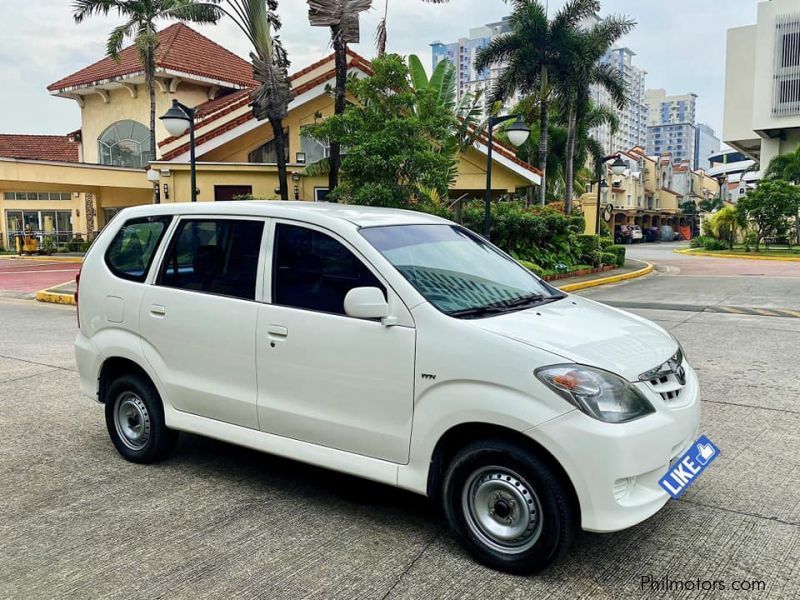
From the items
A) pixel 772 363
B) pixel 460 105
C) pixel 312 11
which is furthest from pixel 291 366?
pixel 460 105

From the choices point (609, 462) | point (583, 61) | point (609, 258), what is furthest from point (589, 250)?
point (609, 462)

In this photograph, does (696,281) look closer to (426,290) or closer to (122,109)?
(426,290)

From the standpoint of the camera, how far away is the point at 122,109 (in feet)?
112

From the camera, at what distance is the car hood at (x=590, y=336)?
10.6 feet

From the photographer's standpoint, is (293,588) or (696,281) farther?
(696,281)

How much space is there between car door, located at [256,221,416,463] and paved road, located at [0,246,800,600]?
0.51 metres

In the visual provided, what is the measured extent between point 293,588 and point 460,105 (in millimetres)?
21335

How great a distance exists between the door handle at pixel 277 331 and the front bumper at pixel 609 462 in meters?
1.52

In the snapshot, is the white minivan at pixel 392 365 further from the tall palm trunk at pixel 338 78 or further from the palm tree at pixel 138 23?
the palm tree at pixel 138 23

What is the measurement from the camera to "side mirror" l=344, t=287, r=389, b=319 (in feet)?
11.5

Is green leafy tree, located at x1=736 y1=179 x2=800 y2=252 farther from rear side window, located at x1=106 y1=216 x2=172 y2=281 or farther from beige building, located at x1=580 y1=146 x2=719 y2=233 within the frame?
rear side window, located at x1=106 y1=216 x2=172 y2=281

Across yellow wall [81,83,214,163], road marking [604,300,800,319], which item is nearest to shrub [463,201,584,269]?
road marking [604,300,800,319]

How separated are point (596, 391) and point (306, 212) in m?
1.98

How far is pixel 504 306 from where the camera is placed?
3820 mm
